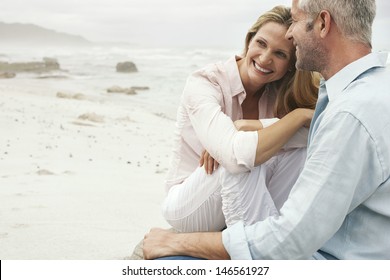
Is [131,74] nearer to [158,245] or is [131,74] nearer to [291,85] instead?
[291,85]

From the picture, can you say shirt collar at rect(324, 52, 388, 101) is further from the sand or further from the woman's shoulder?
the sand

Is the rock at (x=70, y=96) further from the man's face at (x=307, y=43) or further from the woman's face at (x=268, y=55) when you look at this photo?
the man's face at (x=307, y=43)

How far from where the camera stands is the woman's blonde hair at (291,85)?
6.57 ft

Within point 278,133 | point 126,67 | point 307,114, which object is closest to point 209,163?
point 278,133

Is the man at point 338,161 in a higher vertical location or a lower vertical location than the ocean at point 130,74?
higher

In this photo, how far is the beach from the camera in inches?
103

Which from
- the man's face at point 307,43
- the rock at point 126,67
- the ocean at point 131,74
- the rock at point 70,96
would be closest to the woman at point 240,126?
the man's face at point 307,43

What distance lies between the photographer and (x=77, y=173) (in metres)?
3.88

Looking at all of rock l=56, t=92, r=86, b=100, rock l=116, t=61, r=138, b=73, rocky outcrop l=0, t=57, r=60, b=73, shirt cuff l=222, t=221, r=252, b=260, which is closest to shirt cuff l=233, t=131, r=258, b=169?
shirt cuff l=222, t=221, r=252, b=260

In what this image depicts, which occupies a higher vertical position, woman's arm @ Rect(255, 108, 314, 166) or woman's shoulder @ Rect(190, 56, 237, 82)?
woman's shoulder @ Rect(190, 56, 237, 82)

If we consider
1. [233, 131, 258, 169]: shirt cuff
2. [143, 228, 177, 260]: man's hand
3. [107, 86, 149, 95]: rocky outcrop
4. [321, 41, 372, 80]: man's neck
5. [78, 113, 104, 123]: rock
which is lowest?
[107, 86, 149, 95]: rocky outcrop

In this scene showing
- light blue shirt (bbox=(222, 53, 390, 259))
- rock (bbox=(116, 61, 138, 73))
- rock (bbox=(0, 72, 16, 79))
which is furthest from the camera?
rock (bbox=(116, 61, 138, 73))

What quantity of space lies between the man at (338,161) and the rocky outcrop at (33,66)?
369 inches
